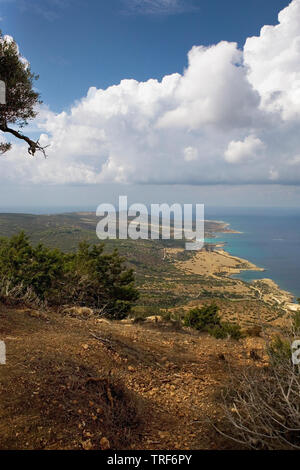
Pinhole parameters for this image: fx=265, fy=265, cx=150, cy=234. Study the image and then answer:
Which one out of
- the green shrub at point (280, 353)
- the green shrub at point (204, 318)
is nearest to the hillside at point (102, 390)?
the green shrub at point (280, 353)

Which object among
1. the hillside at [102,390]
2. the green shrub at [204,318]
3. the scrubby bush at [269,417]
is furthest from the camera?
the green shrub at [204,318]

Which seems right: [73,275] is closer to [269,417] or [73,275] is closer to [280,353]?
[280,353]

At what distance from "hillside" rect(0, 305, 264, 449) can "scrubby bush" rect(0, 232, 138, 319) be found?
8.11 metres

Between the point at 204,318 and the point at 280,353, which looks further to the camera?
the point at 204,318

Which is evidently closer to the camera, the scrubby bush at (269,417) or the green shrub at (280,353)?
the scrubby bush at (269,417)

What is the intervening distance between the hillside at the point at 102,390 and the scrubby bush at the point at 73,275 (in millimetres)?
8109

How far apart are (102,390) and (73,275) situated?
41.0 feet

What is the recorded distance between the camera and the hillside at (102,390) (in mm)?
3076

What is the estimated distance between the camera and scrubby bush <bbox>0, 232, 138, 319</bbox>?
1492 centimetres

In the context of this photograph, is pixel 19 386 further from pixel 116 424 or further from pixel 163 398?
pixel 163 398

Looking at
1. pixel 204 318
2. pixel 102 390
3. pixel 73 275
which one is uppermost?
pixel 102 390

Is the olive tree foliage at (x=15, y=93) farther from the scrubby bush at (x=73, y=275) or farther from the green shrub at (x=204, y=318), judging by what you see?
the green shrub at (x=204, y=318)

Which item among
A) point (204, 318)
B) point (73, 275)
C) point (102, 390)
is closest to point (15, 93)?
point (102, 390)

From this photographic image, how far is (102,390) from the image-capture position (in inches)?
152
